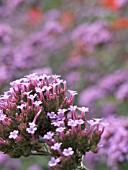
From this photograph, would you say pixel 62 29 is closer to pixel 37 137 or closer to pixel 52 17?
pixel 52 17

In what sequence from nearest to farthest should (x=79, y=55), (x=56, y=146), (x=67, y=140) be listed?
1. (x=56, y=146)
2. (x=67, y=140)
3. (x=79, y=55)

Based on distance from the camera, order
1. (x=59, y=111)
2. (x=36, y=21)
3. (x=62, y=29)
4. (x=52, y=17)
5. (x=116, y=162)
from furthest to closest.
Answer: (x=36, y=21) → (x=52, y=17) → (x=62, y=29) → (x=116, y=162) → (x=59, y=111)

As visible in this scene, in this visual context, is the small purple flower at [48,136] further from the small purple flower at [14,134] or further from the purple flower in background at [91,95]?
the purple flower in background at [91,95]

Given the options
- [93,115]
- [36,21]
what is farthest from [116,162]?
[36,21]

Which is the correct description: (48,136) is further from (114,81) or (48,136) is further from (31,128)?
(114,81)

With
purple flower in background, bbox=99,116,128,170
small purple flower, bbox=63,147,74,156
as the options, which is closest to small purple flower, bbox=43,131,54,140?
small purple flower, bbox=63,147,74,156

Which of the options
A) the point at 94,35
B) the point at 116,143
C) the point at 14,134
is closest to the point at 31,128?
the point at 14,134

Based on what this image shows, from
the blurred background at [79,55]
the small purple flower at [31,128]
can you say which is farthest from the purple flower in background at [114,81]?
the small purple flower at [31,128]
